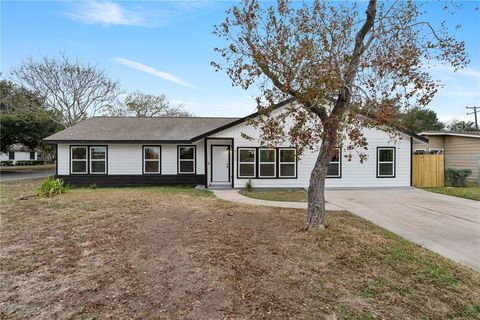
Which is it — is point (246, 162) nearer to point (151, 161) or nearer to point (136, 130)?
point (151, 161)

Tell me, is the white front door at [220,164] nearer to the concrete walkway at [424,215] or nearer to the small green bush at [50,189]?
the concrete walkway at [424,215]

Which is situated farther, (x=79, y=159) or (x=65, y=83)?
(x=65, y=83)

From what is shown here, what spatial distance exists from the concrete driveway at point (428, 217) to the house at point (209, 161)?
2403 mm

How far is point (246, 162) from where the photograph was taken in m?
14.7

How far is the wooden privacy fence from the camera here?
1523 centimetres

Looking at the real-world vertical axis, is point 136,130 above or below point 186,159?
above

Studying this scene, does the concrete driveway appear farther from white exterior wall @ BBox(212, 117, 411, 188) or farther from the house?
the house

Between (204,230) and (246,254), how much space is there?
173 cm

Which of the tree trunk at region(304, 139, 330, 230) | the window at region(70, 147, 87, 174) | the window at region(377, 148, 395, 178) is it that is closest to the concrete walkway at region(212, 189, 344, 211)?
the tree trunk at region(304, 139, 330, 230)

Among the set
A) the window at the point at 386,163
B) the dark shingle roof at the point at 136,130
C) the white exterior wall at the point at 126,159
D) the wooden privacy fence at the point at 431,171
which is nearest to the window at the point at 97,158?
the white exterior wall at the point at 126,159

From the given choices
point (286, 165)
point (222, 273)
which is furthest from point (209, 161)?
point (222, 273)

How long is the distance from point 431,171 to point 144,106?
31.3 meters

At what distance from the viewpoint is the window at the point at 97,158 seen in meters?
15.3

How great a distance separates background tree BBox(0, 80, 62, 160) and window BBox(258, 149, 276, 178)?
808 inches
